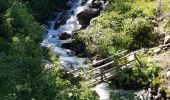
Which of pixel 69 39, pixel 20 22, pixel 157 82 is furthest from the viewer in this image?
pixel 69 39

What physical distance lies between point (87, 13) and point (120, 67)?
1023 cm

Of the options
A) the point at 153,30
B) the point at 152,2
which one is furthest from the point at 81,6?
the point at 153,30

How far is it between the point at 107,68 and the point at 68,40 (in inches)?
284

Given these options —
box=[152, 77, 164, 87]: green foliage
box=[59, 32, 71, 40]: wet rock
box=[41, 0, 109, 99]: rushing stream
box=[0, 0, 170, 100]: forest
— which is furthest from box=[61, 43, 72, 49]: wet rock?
box=[152, 77, 164, 87]: green foliage

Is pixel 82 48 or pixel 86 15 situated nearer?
pixel 82 48

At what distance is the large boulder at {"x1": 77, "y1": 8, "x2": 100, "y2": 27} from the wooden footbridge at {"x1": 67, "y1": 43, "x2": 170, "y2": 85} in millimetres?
7833

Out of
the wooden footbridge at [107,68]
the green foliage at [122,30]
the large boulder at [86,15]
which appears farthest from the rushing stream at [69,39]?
the wooden footbridge at [107,68]

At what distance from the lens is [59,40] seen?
29.7 m

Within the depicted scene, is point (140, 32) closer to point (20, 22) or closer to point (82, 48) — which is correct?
point (82, 48)

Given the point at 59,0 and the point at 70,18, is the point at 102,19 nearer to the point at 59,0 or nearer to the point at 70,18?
the point at 70,18

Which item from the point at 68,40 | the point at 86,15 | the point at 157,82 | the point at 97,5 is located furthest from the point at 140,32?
the point at 97,5

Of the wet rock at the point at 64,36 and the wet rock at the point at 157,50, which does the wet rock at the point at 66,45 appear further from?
the wet rock at the point at 157,50

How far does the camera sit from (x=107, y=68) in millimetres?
22359

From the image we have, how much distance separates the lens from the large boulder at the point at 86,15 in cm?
3041
